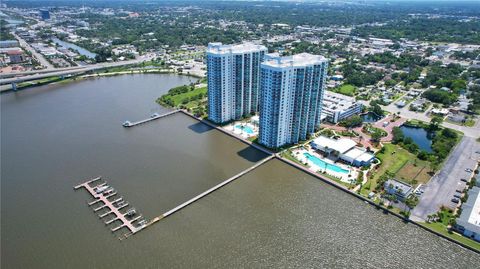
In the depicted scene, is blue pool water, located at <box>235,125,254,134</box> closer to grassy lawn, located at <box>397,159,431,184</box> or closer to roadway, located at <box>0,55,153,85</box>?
grassy lawn, located at <box>397,159,431,184</box>

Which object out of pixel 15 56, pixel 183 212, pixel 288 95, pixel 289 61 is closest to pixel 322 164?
pixel 288 95

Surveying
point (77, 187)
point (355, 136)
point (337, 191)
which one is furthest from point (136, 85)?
point (337, 191)

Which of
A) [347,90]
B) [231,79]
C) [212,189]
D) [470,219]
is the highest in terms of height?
[231,79]

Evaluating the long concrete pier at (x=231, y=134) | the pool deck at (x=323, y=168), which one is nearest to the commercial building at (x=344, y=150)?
the pool deck at (x=323, y=168)

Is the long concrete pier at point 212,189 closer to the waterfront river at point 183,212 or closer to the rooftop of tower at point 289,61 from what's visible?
the waterfront river at point 183,212

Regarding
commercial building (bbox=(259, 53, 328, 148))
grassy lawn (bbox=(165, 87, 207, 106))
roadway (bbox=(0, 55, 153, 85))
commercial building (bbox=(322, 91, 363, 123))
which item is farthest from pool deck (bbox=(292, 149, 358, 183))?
roadway (bbox=(0, 55, 153, 85))

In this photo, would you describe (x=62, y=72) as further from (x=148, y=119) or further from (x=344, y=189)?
A: (x=344, y=189)
